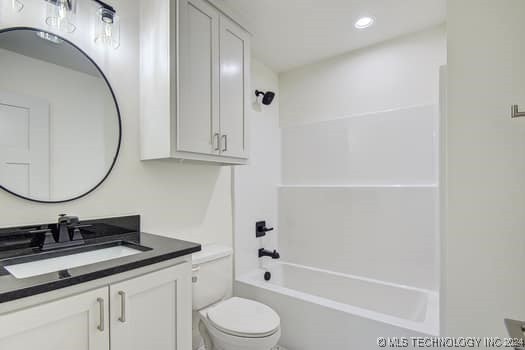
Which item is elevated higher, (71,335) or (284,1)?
(284,1)

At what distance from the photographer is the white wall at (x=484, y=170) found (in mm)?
1105

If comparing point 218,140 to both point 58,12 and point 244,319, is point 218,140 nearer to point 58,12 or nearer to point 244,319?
point 58,12

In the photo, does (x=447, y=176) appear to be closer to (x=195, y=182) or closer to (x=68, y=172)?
(x=195, y=182)

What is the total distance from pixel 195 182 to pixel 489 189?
167cm

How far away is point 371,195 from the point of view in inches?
92.4

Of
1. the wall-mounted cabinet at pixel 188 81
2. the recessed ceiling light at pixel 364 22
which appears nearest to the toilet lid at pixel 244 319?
the wall-mounted cabinet at pixel 188 81

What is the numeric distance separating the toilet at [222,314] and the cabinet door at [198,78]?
74 centimetres

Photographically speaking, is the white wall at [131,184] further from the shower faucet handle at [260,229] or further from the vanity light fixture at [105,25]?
the shower faucet handle at [260,229]

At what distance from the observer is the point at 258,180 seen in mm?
2600

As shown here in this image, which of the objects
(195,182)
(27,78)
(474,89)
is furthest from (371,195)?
(27,78)

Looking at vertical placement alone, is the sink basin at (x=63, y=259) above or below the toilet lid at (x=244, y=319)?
above

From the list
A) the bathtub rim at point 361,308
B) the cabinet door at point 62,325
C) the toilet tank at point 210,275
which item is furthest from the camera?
the toilet tank at point 210,275

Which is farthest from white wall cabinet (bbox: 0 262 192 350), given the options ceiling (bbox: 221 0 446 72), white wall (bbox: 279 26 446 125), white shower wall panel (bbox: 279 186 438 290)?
white wall (bbox: 279 26 446 125)

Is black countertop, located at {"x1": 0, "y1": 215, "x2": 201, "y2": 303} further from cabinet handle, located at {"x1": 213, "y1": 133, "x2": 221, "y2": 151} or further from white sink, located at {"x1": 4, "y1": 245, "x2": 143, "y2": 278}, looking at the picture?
cabinet handle, located at {"x1": 213, "y1": 133, "x2": 221, "y2": 151}
